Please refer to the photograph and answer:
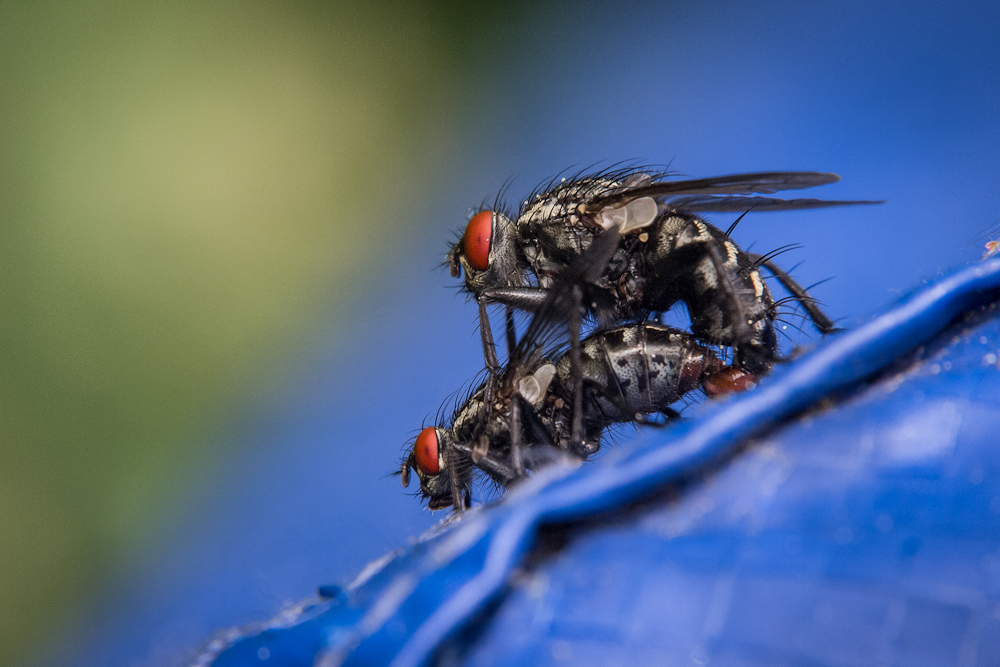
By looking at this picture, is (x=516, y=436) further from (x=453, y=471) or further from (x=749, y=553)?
(x=749, y=553)

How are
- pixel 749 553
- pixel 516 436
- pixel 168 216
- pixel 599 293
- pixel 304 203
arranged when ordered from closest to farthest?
pixel 749 553, pixel 516 436, pixel 599 293, pixel 168 216, pixel 304 203

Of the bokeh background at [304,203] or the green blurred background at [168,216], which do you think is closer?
the bokeh background at [304,203]

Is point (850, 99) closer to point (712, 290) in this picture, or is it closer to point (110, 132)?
point (712, 290)

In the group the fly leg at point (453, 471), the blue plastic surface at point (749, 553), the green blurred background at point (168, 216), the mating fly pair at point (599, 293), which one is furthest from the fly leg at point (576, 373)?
the green blurred background at point (168, 216)

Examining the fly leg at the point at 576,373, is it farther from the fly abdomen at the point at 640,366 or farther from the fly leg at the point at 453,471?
the fly leg at the point at 453,471

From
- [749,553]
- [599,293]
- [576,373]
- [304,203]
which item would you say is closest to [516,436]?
[576,373]

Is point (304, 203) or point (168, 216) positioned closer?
point (168, 216)
